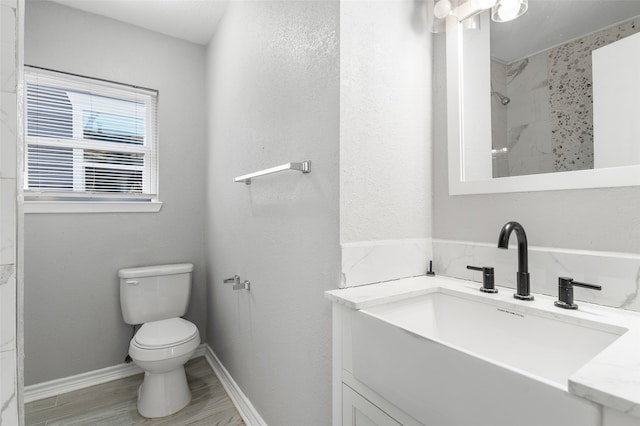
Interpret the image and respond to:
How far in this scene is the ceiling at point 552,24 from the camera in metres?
0.84

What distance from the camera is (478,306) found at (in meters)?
0.92

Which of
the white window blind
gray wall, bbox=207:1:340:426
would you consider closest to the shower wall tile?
gray wall, bbox=207:1:340:426

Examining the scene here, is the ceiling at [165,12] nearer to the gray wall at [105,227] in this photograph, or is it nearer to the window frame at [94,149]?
the gray wall at [105,227]

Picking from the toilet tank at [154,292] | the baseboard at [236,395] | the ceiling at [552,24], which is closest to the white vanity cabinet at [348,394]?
the baseboard at [236,395]

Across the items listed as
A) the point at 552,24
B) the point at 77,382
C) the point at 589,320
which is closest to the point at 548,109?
the point at 552,24

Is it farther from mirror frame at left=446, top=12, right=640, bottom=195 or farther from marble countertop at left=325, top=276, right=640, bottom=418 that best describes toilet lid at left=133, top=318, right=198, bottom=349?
mirror frame at left=446, top=12, right=640, bottom=195

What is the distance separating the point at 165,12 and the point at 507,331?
2525 mm

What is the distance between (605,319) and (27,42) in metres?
2.95

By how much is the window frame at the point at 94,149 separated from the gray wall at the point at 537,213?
1931mm

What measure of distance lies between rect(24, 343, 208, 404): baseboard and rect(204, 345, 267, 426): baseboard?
543mm

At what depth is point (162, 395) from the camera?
5.53ft

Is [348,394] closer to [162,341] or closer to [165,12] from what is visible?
[162,341]

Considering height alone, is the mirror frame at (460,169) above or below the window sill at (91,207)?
above

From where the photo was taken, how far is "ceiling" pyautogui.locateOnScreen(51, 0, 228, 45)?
1.91 meters
